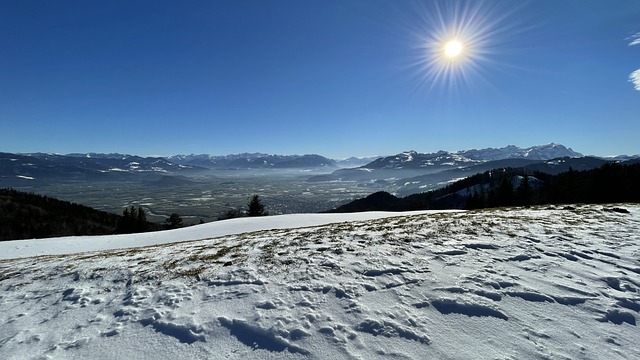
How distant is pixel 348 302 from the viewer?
7359 mm

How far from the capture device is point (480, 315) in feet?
21.8

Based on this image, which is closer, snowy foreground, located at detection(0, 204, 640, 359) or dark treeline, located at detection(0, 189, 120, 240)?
snowy foreground, located at detection(0, 204, 640, 359)

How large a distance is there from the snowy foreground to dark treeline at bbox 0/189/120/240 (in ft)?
422

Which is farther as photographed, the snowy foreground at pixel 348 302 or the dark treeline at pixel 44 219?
the dark treeline at pixel 44 219

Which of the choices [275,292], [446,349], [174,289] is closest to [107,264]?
[174,289]

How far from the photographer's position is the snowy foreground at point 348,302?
5.81 m

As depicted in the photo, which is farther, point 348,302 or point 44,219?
point 44,219

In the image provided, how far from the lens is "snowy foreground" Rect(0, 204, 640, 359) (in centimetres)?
581

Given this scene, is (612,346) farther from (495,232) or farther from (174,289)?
(174,289)

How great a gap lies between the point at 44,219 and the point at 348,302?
169 meters

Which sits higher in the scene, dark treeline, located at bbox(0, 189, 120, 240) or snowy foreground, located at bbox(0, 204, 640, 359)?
snowy foreground, located at bbox(0, 204, 640, 359)

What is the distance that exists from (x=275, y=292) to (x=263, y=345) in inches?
90.4

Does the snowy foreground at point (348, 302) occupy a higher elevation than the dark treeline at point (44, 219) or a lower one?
higher

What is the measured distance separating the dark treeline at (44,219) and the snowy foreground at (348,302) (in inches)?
5070
